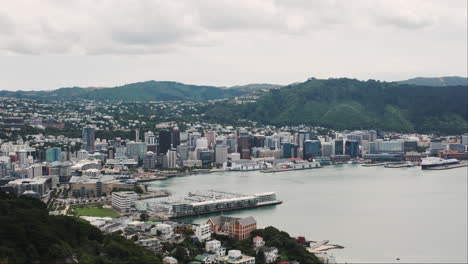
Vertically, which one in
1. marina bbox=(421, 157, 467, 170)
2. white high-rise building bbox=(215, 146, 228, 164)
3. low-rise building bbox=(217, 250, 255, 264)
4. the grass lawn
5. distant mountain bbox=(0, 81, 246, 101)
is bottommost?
the grass lawn

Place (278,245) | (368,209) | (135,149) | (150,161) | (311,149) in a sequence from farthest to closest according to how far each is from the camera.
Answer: (311,149) → (135,149) → (150,161) → (368,209) → (278,245)

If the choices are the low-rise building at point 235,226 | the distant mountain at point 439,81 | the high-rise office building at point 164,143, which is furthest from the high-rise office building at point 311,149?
the distant mountain at point 439,81

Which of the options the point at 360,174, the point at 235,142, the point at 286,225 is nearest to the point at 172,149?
the point at 235,142

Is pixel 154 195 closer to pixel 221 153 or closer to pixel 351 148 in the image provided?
pixel 221 153

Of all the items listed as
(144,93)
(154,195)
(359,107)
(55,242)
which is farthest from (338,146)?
(144,93)

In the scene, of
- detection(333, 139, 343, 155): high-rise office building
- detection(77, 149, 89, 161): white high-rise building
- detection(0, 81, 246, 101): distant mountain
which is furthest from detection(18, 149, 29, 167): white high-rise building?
detection(0, 81, 246, 101): distant mountain

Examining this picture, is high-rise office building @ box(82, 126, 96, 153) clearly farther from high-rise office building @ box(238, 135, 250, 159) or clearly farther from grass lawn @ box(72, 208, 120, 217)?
grass lawn @ box(72, 208, 120, 217)

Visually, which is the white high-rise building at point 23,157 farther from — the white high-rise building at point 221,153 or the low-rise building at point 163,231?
the low-rise building at point 163,231
